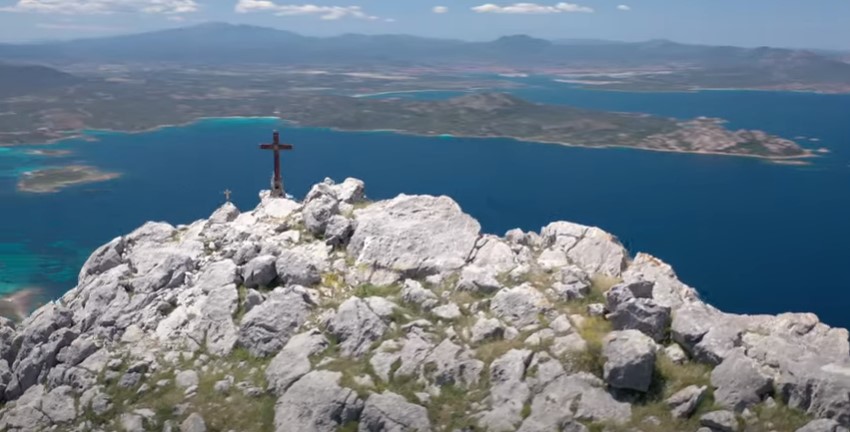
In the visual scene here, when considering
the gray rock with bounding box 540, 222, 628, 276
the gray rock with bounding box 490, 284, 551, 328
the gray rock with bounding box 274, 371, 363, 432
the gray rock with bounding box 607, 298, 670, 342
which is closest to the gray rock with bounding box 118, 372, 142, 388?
the gray rock with bounding box 274, 371, 363, 432

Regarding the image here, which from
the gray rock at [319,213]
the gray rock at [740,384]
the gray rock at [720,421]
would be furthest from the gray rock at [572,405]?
the gray rock at [319,213]

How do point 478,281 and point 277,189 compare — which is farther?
point 277,189

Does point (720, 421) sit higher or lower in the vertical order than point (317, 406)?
higher

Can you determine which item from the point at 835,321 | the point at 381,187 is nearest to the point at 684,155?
the point at 381,187

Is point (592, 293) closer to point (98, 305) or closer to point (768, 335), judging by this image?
point (768, 335)

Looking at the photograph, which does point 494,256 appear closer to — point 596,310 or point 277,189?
point 596,310

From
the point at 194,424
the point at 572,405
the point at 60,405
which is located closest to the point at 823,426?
the point at 572,405
